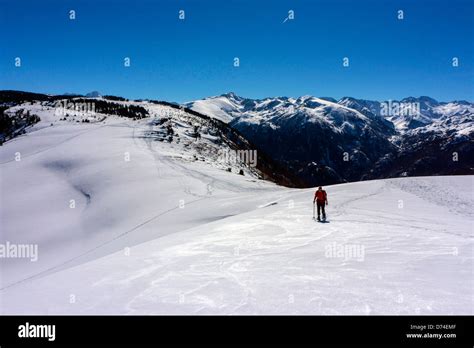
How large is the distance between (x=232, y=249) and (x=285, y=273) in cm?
341

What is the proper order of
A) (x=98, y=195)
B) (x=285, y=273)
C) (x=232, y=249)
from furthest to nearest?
1. (x=98, y=195)
2. (x=232, y=249)
3. (x=285, y=273)

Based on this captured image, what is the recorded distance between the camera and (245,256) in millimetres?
11344

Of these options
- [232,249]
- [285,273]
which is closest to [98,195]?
[232,249]

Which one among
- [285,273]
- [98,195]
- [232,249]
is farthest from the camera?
[98,195]

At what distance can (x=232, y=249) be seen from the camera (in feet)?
40.5

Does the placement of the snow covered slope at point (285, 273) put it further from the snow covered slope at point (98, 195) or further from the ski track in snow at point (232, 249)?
the snow covered slope at point (98, 195)

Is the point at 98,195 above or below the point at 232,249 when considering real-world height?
above

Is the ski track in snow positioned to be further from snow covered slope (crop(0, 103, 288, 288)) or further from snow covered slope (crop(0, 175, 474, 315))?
snow covered slope (crop(0, 103, 288, 288))

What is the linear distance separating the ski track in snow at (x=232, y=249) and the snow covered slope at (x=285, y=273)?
1.9 inches

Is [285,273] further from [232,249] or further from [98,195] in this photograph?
[98,195]

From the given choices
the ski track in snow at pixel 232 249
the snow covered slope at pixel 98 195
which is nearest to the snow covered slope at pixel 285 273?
the ski track in snow at pixel 232 249
